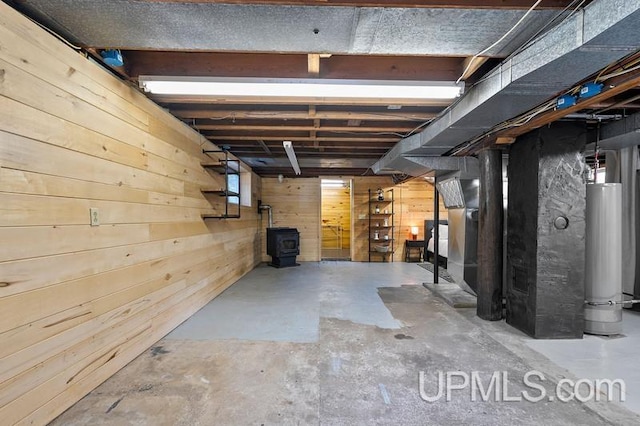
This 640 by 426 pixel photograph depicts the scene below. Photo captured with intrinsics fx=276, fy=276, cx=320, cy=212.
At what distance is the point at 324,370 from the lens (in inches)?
78.9

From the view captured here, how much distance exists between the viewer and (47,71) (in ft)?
4.92

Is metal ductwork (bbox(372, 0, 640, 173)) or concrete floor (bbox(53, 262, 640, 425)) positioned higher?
metal ductwork (bbox(372, 0, 640, 173))

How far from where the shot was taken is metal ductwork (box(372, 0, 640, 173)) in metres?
1.20

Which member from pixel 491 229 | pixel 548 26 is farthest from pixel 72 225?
pixel 491 229

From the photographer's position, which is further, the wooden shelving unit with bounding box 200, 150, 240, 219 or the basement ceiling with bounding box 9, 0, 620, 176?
the wooden shelving unit with bounding box 200, 150, 240, 219

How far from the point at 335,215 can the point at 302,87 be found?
7.27 metres

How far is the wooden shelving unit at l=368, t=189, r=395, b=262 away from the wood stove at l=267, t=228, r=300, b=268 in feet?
6.49

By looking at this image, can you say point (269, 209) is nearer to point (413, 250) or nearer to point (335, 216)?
point (335, 216)

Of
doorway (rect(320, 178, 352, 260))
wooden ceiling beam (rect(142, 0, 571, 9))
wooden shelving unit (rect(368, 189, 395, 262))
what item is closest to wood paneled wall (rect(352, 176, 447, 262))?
wooden shelving unit (rect(368, 189, 395, 262))

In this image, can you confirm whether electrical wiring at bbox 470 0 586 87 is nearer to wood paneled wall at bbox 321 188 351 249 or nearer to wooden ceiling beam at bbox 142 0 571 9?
wooden ceiling beam at bbox 142 0 571 9

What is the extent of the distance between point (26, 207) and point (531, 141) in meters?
3.74

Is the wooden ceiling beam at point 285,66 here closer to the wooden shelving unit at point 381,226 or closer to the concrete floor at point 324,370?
the concrete floor at point 324,370

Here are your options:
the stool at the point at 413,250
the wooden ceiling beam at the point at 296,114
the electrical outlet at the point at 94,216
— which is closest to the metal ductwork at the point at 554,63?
the wooden ceiling beam at the point at 296,114

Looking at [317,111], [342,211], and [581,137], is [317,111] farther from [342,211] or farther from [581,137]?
[342,211]
